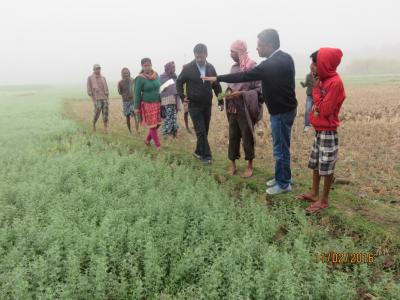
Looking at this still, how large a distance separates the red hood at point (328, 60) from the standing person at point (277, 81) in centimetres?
73

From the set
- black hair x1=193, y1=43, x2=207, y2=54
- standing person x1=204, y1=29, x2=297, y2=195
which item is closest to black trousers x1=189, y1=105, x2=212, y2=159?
black hair x1=193, y1=43, x2=207, y2=54

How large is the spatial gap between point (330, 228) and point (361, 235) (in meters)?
0.42

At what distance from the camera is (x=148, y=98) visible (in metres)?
9.73

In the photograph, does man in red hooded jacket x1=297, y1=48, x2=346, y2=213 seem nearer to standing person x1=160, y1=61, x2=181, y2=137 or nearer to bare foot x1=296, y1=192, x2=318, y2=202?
bare foot x1=296, y1=192, x2=318, y2=202

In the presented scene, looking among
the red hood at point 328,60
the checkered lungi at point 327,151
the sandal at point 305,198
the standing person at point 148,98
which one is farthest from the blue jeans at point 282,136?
the standing person at point 148,98

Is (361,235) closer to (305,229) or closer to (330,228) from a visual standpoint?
(330,228)

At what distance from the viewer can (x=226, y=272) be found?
4199 mm

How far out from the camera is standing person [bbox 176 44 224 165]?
7.92m

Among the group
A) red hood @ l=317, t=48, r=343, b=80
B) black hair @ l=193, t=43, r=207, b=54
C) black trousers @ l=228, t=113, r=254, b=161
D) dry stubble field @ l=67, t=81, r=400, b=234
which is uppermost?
black hair @ l=193, t=43, r=207, b=54

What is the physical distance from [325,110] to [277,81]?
0.95 metres

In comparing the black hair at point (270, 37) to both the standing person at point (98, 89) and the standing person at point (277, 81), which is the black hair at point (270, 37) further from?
the standing person at point (98, 89)

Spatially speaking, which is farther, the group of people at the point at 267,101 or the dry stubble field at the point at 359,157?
the dry stubble field at the point at 359,157

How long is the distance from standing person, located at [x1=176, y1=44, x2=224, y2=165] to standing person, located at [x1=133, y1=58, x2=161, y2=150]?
161 cm

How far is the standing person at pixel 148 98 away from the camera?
9495 millimetres
